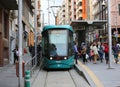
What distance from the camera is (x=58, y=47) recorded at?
29891mm

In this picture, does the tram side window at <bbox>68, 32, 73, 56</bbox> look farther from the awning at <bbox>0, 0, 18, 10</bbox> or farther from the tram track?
the tram track

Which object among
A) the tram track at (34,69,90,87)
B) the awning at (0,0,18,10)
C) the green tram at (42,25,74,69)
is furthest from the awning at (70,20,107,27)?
the tram track at (34,69,90,87)

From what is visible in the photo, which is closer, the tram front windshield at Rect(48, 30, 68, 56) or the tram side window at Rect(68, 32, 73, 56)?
the tram front windshield at Rect(48, 30, 68, 56)

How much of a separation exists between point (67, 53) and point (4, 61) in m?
6.45

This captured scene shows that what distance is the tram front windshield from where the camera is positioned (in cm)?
2977

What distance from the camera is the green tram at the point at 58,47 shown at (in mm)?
29578

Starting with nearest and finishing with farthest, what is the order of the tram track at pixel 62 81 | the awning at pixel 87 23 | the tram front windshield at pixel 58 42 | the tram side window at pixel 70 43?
1. the tram track at pixel 62 81
2. the tram front windshield at pixel 58 42
3. the tram side window at pixel 70 43
4. the awning at pixel 87 23

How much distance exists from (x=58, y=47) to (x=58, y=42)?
15.1 inches

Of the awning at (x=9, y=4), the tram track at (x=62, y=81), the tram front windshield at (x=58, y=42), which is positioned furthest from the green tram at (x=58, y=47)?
the tram track at (x=62, y=81)

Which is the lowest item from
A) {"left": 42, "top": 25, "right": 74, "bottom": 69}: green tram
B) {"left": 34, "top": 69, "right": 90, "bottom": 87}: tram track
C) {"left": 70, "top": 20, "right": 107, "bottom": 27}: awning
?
{"left": 34, "top": 69, "right": 90, "bottom": 87}: tram track

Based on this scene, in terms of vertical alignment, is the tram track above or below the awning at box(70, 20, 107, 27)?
below

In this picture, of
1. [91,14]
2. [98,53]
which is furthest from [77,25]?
[91,14]

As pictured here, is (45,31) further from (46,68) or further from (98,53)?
(98,53)

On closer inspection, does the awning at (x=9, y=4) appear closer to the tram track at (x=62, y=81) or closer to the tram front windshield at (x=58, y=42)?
the tram front windshield at (x=58, y=42)
